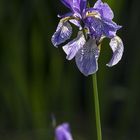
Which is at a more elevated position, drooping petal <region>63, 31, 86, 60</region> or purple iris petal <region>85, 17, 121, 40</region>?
purple iris petal <region>85, 17, 121, 40</region>

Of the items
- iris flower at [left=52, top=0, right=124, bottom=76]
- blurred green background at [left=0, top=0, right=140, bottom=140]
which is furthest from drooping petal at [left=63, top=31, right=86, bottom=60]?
blurred green background at [left=0, top=0, right=140, bottom=140]

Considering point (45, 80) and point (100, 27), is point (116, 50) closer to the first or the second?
point (100, 27)

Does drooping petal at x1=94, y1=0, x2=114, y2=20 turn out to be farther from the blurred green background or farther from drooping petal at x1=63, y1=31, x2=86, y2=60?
the blurred green background

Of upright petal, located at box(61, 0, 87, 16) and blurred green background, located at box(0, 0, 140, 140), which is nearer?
upright petal, located at box(61, 0, 87, 16)

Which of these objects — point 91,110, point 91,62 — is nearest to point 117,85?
point 91,110

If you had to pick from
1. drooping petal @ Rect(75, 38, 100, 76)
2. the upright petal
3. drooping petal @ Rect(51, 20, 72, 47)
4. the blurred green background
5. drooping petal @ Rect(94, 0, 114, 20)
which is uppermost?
the upright petal

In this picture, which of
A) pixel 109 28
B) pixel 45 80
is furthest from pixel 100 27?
pixel 45 80

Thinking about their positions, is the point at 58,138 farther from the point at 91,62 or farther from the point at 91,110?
the point at 91,110
